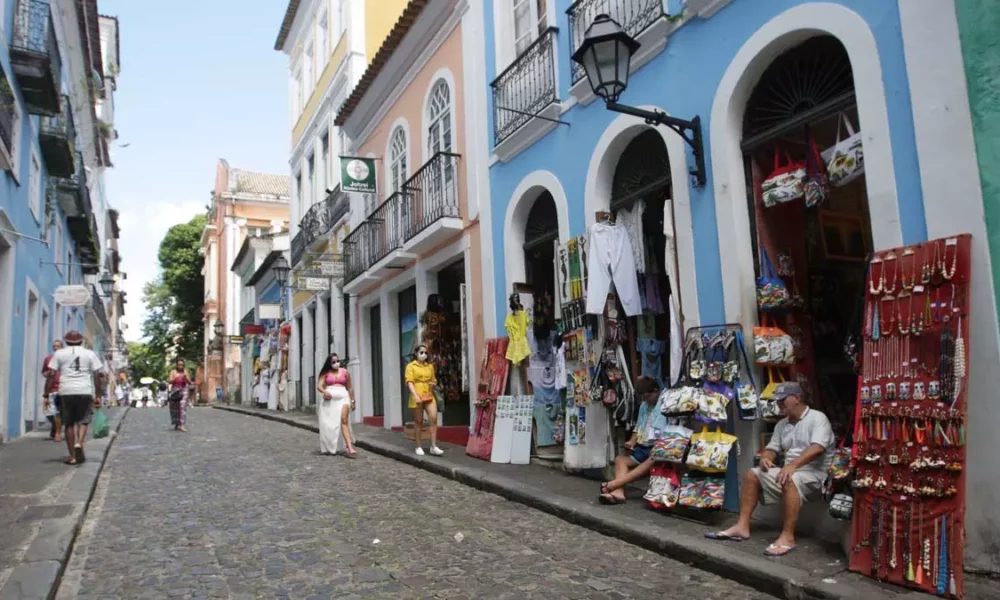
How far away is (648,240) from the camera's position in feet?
25.3

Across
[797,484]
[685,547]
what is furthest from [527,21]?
[685,547]

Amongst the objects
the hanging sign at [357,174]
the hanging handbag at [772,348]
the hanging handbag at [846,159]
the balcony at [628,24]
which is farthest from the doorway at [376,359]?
the hanging handbag at [846,159]

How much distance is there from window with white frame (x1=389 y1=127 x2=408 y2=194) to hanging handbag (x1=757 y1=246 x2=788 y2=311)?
8.72 metres

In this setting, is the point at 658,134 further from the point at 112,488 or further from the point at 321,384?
the point at 112,488

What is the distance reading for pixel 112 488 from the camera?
8094 millimetres

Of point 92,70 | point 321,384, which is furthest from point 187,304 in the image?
point 321,384

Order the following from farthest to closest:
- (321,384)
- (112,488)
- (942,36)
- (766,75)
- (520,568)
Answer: (321,384), (112,488), (766,75), (520,568), (942,36)

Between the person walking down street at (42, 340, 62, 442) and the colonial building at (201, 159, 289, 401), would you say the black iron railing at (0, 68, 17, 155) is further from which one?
the colonial building at (201, 159, 289, 401)

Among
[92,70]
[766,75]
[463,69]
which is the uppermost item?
[92,70]

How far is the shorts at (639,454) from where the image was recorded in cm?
655

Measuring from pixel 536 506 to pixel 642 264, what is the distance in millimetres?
2579

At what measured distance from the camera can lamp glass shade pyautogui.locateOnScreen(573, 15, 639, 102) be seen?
593cm

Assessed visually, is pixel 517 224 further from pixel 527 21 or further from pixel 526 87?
pixel 527 21

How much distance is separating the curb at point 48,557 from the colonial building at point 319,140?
1063cm
